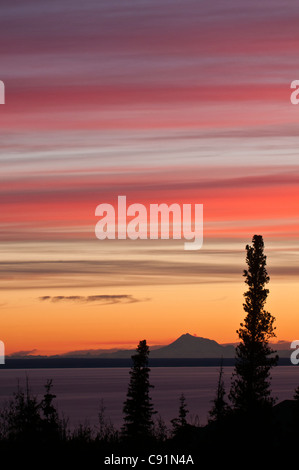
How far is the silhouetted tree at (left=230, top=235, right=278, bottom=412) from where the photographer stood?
69.1m

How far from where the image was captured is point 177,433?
55.9 m

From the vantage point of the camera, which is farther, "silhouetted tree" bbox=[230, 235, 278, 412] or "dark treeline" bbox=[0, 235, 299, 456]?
"silhouetted tree" bbox=[230, 235, 278, 412]

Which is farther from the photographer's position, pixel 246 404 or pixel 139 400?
pixel 246 404

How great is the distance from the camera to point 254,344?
2744 inches

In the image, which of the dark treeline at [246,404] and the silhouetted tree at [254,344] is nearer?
the dark treeline at [246,404]

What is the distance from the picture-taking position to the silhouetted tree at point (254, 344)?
6906 cm

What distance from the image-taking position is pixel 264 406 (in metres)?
67.2
